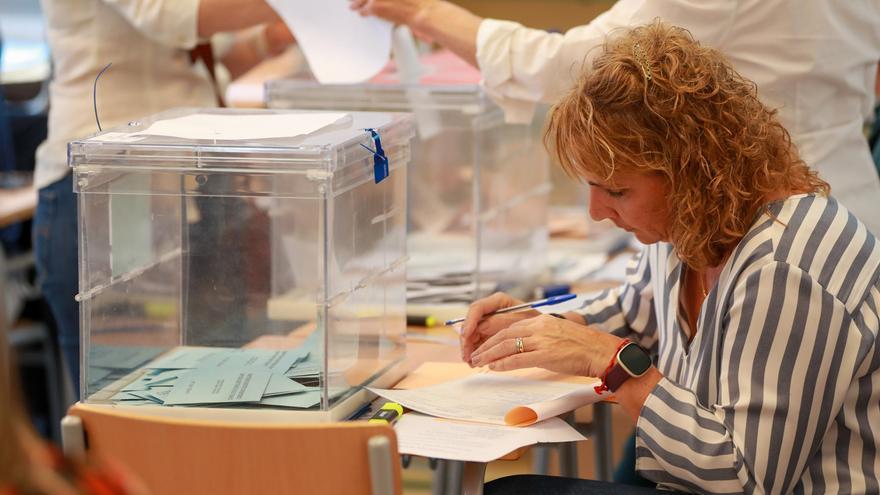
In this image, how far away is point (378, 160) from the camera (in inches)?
70.5

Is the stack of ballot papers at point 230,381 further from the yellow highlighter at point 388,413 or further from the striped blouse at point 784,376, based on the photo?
the striped blouse at point 784,376

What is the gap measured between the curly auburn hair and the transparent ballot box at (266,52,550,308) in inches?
31.9

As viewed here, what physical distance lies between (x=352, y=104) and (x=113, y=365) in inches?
34.3

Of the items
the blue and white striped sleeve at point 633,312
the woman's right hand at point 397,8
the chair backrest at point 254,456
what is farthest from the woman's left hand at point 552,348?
the woman's right hand at point 397,8

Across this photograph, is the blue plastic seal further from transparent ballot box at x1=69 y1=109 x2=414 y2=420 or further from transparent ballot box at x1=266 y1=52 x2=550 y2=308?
transparent ballot box at x1=266 y1=52 x2=550 y2=308

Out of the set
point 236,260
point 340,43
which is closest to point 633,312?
point 236,260

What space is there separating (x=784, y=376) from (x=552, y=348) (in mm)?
338

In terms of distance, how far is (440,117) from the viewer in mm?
2465

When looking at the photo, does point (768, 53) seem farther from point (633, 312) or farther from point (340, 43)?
point (340, 43)

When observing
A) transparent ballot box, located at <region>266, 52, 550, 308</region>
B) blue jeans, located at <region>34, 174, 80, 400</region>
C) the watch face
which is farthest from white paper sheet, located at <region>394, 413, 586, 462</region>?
blue jeans, located at <region>34, 174, 80, 400</region>

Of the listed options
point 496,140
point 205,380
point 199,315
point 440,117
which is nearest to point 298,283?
point 199,315

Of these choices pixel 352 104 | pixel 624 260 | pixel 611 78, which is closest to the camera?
pixel 611 78

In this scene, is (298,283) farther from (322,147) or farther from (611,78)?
(611,78)

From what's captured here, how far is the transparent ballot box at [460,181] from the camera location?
2441mm
